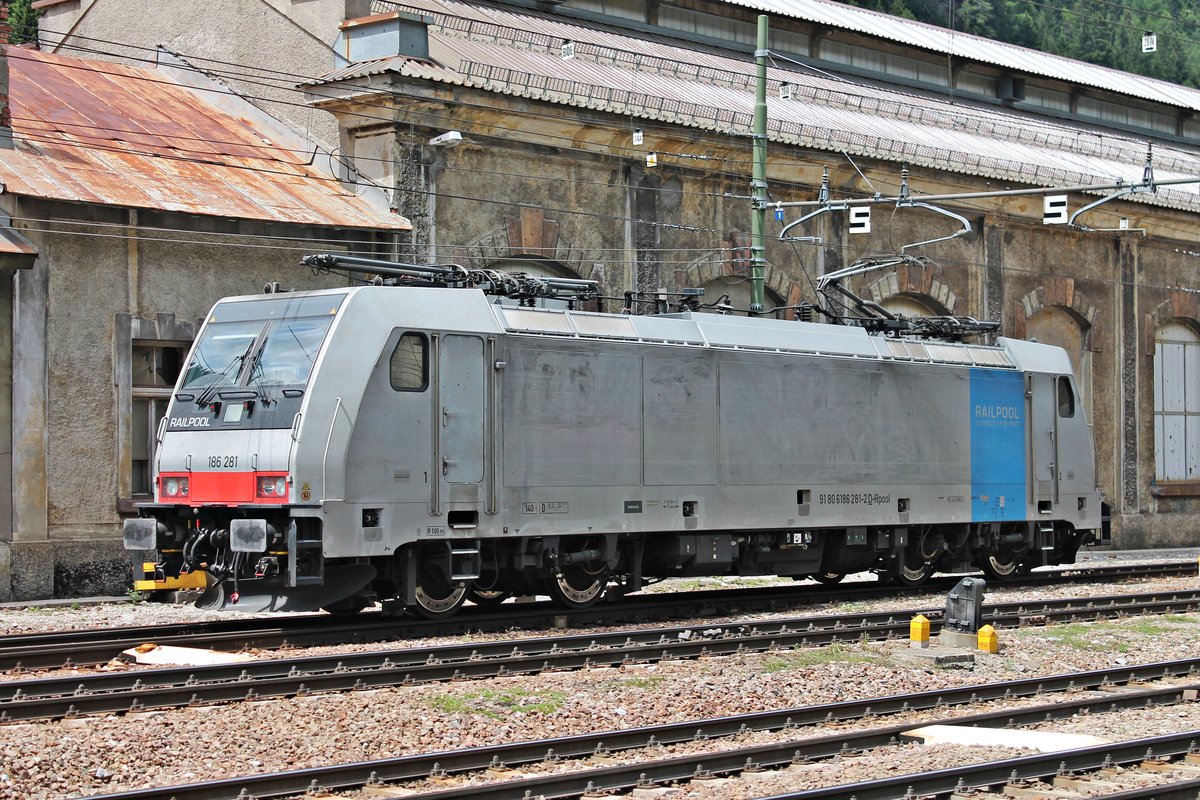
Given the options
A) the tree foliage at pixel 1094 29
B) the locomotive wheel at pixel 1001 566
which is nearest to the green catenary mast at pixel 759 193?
the locomotive wheel at pixel 1001 566

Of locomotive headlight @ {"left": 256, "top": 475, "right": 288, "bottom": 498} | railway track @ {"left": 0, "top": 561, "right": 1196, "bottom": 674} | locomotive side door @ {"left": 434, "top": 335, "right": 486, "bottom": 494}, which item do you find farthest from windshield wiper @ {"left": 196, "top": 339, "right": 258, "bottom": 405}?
railway track @ {"left": 0, "top": 561, "right": 1196, "bottom": 674}

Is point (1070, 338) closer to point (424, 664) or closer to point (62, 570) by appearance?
point (62, 570)

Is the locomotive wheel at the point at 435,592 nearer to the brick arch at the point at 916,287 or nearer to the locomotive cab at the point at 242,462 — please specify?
the locomotive cab at the point at 242,462

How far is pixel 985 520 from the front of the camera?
21.9 metres

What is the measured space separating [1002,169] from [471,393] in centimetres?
2012

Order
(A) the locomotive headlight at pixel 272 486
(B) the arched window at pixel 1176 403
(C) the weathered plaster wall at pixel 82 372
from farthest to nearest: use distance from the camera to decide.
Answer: (B) the arched window at pixel 1176 403, (C) the weathered plaster wall at pixel 82 372, (A) the locomotive headlight at pixel 272 486

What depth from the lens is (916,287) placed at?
3128 centimetres

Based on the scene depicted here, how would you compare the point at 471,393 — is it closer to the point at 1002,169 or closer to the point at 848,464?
the point at 848,464

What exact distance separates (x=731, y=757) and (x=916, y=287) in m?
22.4

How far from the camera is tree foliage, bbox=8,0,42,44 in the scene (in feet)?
132

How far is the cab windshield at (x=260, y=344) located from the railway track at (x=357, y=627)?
239 cm

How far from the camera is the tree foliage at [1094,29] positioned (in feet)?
238

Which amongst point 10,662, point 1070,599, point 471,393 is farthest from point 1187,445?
point 10,662

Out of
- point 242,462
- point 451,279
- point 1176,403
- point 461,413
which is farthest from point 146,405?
point 1176,403
